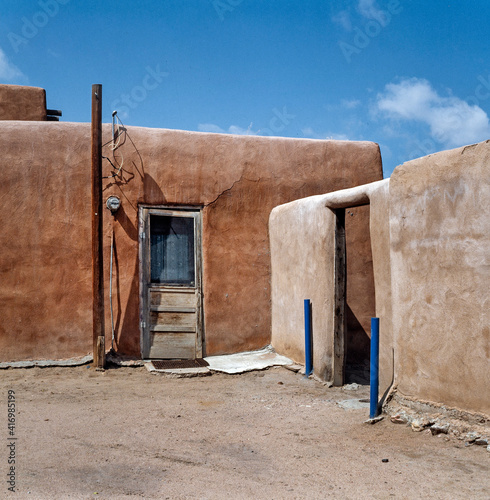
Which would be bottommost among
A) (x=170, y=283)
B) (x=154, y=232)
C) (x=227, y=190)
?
(x=170, y=283)

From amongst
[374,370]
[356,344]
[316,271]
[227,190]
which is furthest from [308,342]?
[227,190]

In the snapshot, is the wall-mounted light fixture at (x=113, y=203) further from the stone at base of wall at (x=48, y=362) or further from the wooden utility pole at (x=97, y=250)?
the stone at base of wall at (x=48, y=362)

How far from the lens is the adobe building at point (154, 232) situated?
7555 millimetres

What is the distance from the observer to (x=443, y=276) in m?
4.70

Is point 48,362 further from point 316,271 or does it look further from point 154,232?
point 316,271

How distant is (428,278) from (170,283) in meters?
4.21

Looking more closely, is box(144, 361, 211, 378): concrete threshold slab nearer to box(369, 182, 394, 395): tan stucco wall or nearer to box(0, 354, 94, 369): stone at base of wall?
box(0, 354, 94, 369): stone at base of wall

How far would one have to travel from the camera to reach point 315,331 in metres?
6.91

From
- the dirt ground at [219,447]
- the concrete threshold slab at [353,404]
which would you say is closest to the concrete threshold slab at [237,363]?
the dirt ground at [219,447]

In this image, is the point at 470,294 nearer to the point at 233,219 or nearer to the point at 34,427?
the point at 34,427

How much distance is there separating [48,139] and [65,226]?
1.22m

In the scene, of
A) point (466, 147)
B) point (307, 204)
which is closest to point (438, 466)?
point (466, 147)

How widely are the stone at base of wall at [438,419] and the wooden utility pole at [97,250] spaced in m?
3.80

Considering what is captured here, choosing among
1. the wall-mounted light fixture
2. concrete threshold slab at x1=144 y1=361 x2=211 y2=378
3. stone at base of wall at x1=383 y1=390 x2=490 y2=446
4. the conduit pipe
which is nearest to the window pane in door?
the wall-mounted light fixture
